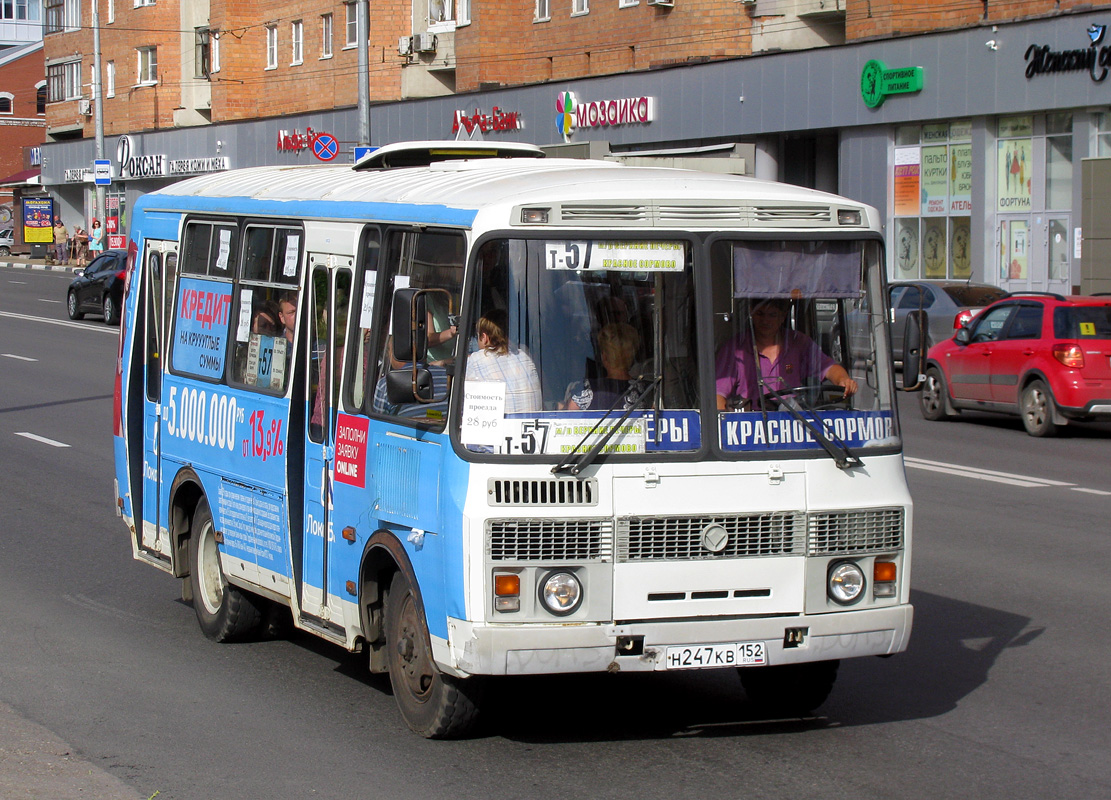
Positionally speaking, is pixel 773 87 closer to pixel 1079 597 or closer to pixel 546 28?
pixel 546 28

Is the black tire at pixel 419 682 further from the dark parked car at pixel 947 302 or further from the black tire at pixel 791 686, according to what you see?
the dark parked car at pixel 947 302

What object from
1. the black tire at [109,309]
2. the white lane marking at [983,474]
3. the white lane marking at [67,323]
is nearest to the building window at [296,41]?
the white lane marking at [67,323]

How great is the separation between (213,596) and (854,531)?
393 cm

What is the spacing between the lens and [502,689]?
7.19 m

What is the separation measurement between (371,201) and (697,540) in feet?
7.05

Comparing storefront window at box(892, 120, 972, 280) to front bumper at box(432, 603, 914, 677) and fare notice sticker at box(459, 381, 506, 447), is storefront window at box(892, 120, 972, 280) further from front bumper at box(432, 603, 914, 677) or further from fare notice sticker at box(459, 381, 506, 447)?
fare notice sticker at box(459, 381, 506, 447)

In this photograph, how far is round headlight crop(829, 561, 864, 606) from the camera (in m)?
6.18

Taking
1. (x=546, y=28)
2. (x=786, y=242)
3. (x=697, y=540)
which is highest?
(x=546, y=28)

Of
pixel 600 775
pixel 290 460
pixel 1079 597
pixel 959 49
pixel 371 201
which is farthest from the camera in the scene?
pixel 959 49

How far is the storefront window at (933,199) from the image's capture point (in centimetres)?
3075

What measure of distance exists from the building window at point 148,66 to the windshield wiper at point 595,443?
211ft

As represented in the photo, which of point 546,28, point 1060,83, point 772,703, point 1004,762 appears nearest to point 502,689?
point 772,703

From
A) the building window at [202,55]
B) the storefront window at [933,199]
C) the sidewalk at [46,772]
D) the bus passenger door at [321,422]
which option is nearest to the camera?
the sidewalk at [46,772]

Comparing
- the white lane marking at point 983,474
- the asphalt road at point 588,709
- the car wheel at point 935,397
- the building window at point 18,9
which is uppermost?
the building window at point 18,9
